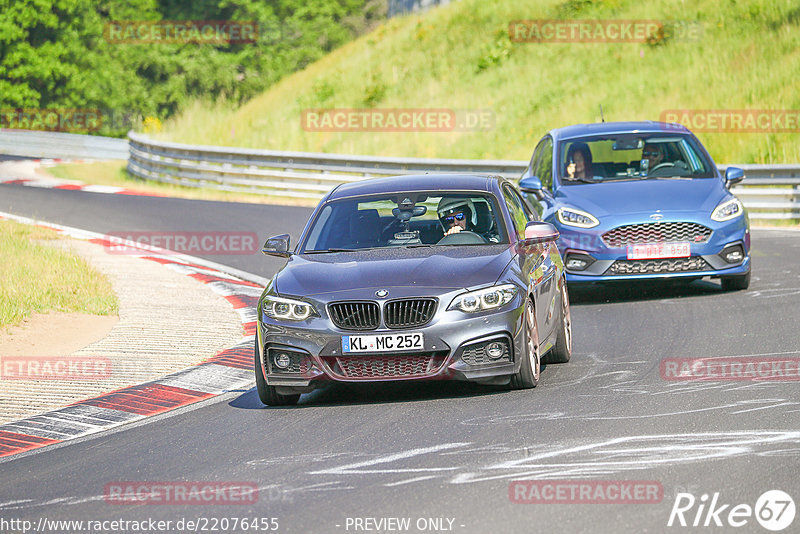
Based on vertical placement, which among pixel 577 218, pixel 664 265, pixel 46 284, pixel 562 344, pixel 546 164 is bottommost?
pixel 46 284

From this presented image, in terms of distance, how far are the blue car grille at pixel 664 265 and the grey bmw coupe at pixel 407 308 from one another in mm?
3707

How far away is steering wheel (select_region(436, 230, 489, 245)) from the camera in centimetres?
954

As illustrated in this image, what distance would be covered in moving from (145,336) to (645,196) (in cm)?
513

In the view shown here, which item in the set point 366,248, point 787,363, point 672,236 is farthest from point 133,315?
point 787,363

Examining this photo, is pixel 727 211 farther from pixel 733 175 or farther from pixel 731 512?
pixel 731 512

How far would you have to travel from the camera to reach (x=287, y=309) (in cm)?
875

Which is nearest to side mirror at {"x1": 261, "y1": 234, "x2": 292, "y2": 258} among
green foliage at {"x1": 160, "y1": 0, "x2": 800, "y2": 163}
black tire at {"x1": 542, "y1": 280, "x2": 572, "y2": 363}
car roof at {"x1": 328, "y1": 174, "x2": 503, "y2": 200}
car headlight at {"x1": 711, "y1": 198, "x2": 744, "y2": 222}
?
car roof at {"x1": 328, "y1": 174, "x2": 503, "y2": 200}

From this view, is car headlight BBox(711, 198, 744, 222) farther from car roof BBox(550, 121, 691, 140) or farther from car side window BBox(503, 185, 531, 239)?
car side window BBox(503, 185, 531, 239)

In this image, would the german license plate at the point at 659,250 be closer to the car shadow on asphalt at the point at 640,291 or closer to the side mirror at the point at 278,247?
the car shadow on asphalt at the point at 640,291

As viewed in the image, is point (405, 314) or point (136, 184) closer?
point (405, 314)

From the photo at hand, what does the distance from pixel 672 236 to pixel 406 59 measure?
32.6 m

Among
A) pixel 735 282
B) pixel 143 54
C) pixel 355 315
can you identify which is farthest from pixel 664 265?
pixel 143 54

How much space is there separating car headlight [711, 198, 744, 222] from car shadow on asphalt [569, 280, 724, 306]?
84cm

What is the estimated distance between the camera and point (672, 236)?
1321cm
